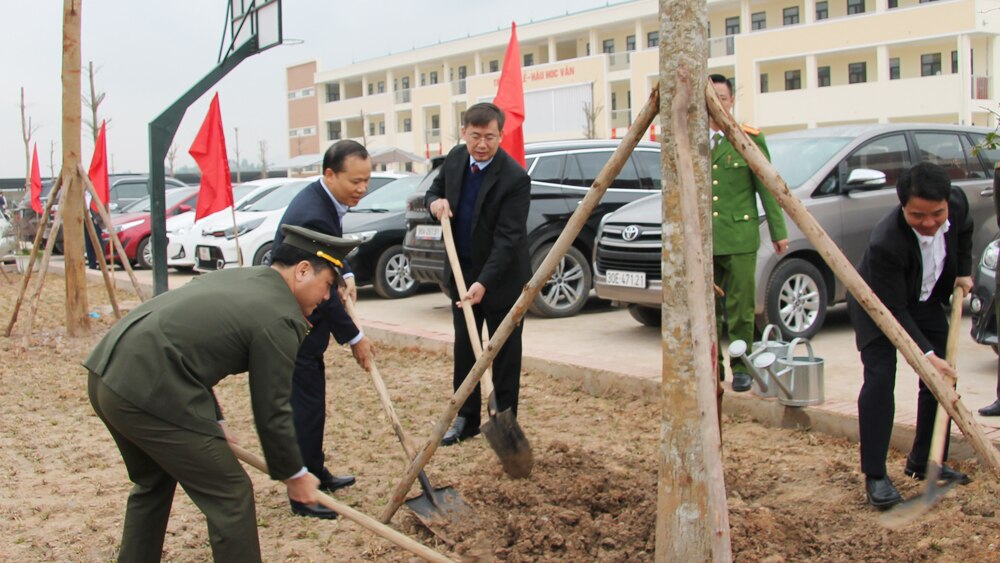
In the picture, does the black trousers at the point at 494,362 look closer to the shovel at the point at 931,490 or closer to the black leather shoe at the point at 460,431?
the black leather shoe at the point at 460,431

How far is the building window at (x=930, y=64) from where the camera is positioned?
40.9 metres

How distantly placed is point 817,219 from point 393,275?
5.59 meters

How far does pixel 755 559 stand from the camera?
11.6 feet

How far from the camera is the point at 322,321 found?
4.57m

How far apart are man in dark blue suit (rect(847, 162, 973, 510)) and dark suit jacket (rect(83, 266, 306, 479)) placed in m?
2.45

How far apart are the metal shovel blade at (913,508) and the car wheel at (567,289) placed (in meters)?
5.45

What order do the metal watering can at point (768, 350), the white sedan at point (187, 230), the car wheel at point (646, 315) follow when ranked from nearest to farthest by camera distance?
the metal watering can at point (768, 350)
the car wheel at point (646, 315)
the white sedan at point (187, 230)

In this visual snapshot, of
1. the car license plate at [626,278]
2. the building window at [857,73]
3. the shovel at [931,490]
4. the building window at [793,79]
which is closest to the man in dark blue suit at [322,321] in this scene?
the shovel at [931,490]

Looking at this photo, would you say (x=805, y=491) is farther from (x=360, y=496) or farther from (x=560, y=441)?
(x=360, y=496)

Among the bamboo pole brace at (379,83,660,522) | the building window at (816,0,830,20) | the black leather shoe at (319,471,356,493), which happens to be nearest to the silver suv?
the black leather shoe at (319,471,356,493)

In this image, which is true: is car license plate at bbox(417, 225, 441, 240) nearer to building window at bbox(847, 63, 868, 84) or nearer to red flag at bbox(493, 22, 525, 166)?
red flag at bbox(493, 22, 525, 166)

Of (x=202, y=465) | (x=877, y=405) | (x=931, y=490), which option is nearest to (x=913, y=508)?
(x=931, y=490)

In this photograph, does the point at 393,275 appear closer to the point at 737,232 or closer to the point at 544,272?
the point at 737,232

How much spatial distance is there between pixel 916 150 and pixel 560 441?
16.3ft
